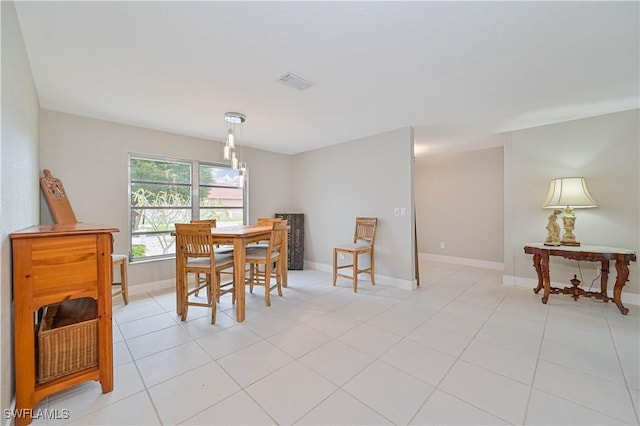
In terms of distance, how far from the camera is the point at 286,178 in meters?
5.35

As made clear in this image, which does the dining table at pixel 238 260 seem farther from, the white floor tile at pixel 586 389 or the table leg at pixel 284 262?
the white floor tile at pixel 586 389

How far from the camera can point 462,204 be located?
5.21 metres

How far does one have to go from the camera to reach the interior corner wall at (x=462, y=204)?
15.6 feet

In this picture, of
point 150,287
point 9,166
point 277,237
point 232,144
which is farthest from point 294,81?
point 150,287

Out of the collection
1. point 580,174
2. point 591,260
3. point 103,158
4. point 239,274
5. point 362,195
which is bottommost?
point 239,274

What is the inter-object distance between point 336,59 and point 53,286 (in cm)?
236

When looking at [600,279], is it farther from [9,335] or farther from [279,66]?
[9,335]

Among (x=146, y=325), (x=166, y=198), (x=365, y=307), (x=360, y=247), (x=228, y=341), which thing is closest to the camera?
(x=228, y=341)

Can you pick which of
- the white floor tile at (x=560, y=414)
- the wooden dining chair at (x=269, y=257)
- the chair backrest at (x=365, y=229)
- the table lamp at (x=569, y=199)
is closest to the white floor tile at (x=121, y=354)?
the wooden dining chair at (x=269, y=257)

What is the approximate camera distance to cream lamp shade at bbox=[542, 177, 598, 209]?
3.05 metres

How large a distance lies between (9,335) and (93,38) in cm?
186

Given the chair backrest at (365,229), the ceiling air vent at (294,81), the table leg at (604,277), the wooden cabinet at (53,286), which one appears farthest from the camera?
the chair backrest at (365,229)

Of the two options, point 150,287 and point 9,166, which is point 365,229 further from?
point 9,166

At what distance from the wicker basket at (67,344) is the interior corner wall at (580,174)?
15.8 feet
